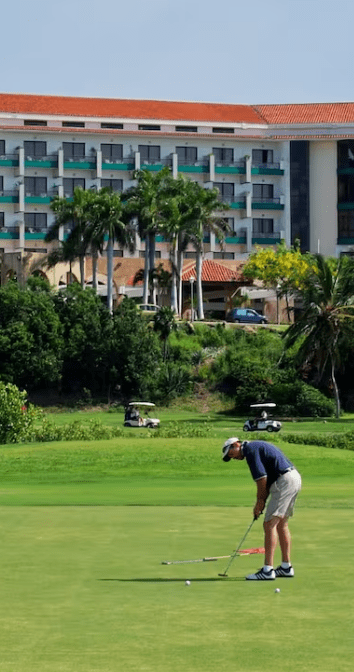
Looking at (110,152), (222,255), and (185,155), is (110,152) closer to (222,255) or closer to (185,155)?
(185,155)

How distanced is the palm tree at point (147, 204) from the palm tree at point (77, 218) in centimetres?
341

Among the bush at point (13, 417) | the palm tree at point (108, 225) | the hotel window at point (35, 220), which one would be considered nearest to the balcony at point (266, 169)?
the hotel window at point (35, 220)

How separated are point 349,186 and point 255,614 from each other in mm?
135057

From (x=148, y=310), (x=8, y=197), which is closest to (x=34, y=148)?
(x=8, y=197)

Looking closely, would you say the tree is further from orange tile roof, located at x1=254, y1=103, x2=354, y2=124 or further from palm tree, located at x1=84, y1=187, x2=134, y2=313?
orange tile roof, located at x1=254, y1=103, x2=354, y2=124

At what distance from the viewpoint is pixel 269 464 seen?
17750mm

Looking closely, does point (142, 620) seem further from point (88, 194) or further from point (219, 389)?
point (88, 194)

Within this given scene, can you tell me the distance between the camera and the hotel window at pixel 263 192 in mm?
147125

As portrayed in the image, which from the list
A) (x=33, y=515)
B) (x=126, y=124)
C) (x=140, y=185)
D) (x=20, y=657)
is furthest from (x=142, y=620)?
(x=126, y=124)

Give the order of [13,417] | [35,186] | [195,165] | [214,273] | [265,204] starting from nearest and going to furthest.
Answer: [13,417] → [214,273] → [35,186] → [195,165] → [265,204]

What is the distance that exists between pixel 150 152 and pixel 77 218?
3142 cm

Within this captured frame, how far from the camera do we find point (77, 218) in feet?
380

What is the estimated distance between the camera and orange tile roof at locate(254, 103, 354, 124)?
14600cm

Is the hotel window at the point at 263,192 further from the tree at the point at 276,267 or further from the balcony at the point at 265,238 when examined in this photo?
the tree at the point at 276,267
